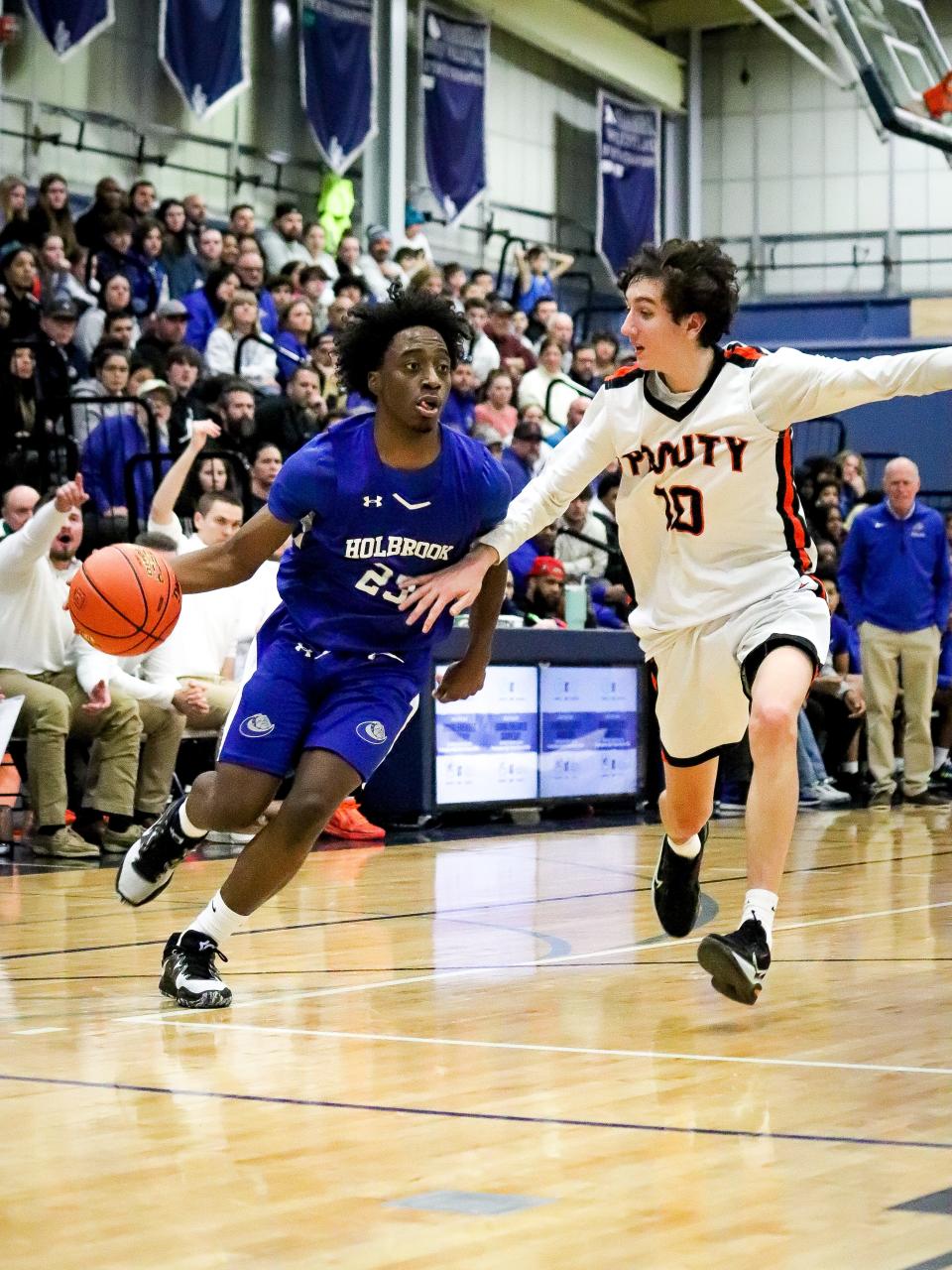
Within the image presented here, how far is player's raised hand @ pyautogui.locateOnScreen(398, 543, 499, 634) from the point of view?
5.09 m

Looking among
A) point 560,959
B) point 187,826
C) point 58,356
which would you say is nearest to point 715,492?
point 560,959

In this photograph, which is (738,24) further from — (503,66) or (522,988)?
(522,988)

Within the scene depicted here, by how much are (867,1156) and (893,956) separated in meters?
2.77

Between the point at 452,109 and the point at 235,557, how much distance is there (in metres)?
17.1

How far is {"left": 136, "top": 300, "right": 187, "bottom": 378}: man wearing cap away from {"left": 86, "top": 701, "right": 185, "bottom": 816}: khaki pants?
4.30 metres

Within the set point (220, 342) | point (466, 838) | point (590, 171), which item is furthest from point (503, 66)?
point (466, 838)

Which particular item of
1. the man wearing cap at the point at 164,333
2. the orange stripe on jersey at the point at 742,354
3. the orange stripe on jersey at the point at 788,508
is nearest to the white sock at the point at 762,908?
the orange stripe on jersey at the point at 788,508

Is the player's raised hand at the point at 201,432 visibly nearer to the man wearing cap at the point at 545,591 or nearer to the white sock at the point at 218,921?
the white sock at the point at 218,921

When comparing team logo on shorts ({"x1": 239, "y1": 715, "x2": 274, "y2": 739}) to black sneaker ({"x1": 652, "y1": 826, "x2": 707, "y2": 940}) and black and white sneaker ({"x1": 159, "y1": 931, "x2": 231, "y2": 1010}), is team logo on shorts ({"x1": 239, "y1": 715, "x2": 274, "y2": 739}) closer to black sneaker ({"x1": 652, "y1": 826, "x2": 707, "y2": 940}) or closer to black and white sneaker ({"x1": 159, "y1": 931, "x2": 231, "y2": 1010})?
black and white sneaker ({"x1": 159, "y1": 931, "x2": 231, "y2": 1010})

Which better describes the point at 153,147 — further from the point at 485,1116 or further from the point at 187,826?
the point at 485,1116

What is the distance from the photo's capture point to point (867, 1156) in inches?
128

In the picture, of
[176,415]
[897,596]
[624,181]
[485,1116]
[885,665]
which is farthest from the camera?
[624,181]

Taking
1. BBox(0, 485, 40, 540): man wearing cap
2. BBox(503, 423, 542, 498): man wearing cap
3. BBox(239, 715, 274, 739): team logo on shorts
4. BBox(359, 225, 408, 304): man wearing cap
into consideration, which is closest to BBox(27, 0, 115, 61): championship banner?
BBox(359, 225, 408, 304): man wearing cap

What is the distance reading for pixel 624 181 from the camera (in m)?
24.7
